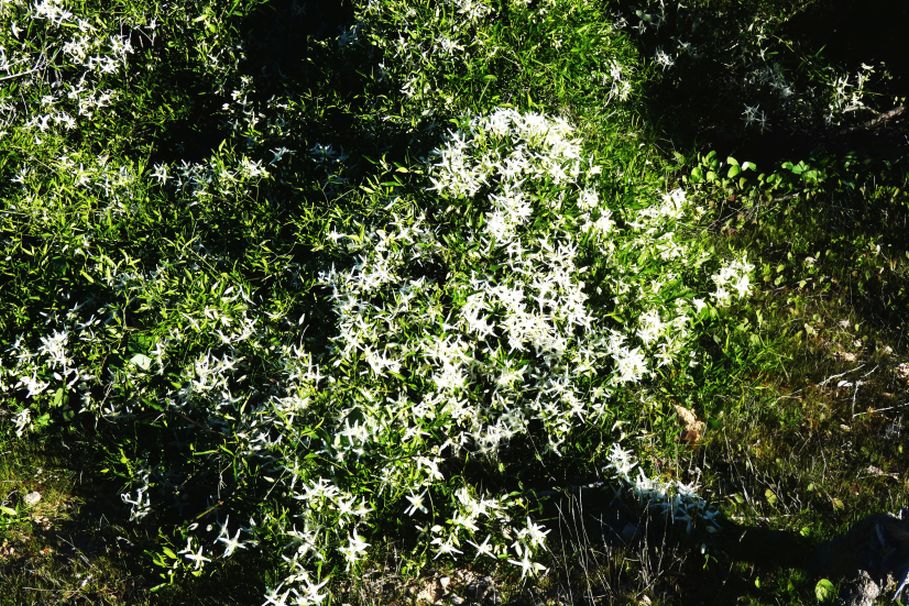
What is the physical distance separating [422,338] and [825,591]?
1.94 meters

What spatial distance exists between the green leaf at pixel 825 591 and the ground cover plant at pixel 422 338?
5cm

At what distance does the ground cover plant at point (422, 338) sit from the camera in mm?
3400

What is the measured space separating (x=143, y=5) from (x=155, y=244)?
6.71ft

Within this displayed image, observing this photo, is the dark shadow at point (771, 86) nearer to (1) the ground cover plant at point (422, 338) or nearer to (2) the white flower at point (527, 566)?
(1) the ground cover plant at point (422, 338)

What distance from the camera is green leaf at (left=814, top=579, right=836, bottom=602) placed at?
288cm

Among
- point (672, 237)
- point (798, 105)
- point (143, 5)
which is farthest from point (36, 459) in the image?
point (798, 105)

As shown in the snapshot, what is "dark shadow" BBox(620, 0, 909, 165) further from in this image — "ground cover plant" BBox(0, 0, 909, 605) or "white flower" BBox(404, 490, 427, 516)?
"white flower" BBox(404, 490, 427, 516)

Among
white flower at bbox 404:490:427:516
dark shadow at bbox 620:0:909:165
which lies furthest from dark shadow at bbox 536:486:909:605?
dark shadow at bbox 620:0:909:165

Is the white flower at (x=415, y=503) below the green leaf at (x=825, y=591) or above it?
below

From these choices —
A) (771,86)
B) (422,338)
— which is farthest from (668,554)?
(771,86)

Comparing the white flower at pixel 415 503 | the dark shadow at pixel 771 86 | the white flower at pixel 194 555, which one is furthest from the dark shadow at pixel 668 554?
the dark shadow at pixel 771 86

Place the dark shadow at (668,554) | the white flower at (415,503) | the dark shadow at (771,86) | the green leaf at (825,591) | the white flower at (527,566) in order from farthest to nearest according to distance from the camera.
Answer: the dark shadow at (771,86) < the white flower at (415,503) < the white flower at (527,566) < the dark shadow at (668,554) < the green leaf at (825,591)

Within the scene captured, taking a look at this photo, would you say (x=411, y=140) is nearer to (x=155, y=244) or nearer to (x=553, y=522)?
(x=155, y=244)

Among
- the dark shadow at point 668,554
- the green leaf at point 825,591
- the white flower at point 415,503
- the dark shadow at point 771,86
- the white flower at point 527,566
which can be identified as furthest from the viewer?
the dark shadow at point 771,86
